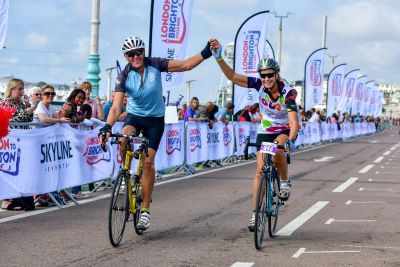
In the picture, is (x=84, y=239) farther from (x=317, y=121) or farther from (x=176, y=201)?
(x=317, y=121)

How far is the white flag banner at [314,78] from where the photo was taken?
1699 inches

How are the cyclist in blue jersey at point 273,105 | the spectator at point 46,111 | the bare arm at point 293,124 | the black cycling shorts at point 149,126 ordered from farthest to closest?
the spectator at point 46,111 < the black cycling shorts at point 149,126 < the cyclist in blue jersey at point 273,105 < the bare arm at point 293,124

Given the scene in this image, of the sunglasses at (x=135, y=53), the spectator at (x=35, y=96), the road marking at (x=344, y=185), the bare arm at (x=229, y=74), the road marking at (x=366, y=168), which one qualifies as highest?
the sunglasses at (x=135, y=53)

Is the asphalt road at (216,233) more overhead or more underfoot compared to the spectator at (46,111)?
more underfoot

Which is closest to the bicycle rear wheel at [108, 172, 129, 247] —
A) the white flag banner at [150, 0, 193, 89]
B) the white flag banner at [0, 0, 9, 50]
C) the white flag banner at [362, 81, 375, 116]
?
the white flag banner at [0, 0, 9, 50]

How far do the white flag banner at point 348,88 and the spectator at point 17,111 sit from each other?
43342 millimetres

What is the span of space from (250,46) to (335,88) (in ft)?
81.4

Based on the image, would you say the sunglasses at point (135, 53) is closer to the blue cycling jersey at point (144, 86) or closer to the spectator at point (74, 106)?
the blue cycling jersey at point (144, 86)

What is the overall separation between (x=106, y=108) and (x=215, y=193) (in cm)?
316

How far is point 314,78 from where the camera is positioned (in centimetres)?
4341

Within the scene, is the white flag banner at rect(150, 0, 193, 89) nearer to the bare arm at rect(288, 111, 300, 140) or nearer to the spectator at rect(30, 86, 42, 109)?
the spectator at rect(30, 86, 42, 109)

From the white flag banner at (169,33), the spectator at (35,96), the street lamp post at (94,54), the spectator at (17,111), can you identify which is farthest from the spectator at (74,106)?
the street lamp post at (94,54)

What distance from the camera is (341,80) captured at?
52531 mm

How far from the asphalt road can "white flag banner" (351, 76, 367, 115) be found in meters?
51.1
